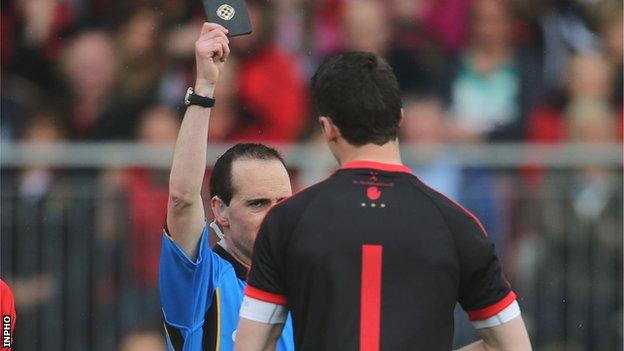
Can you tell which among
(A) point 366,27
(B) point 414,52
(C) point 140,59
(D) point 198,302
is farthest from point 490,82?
(D) point 198,302

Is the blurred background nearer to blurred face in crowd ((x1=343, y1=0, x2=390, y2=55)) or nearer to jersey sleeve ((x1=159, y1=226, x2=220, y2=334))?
blurred face in crowd ((x1=343, y1=0, x2=390, y2=55))

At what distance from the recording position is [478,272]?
3867 millimetres

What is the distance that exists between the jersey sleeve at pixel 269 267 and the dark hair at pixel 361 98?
350mm

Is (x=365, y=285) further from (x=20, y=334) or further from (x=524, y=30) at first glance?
(x=524, y=30)

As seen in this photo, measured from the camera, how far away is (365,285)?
3.82m

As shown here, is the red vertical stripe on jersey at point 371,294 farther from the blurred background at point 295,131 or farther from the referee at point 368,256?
the blurred background at point 295,131

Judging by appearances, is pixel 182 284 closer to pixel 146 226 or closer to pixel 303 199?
pixel 303 199

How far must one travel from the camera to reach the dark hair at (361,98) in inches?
153

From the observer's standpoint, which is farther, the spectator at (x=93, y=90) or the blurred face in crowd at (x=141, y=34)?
the blurred face in crowd at (x=141, y=34)

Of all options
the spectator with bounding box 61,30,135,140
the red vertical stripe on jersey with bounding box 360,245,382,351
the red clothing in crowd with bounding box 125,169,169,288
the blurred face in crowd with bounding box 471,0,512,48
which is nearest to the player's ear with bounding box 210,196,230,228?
the red vertical stripe on jersey with bounding box 360,245,382,351

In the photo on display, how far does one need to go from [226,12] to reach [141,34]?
5.83 meters

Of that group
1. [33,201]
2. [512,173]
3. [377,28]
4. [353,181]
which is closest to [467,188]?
[512,173]

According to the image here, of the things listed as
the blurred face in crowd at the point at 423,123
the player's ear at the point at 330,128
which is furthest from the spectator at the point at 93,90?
the player's ear at the point at 330,128

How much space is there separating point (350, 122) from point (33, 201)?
5.54 m
